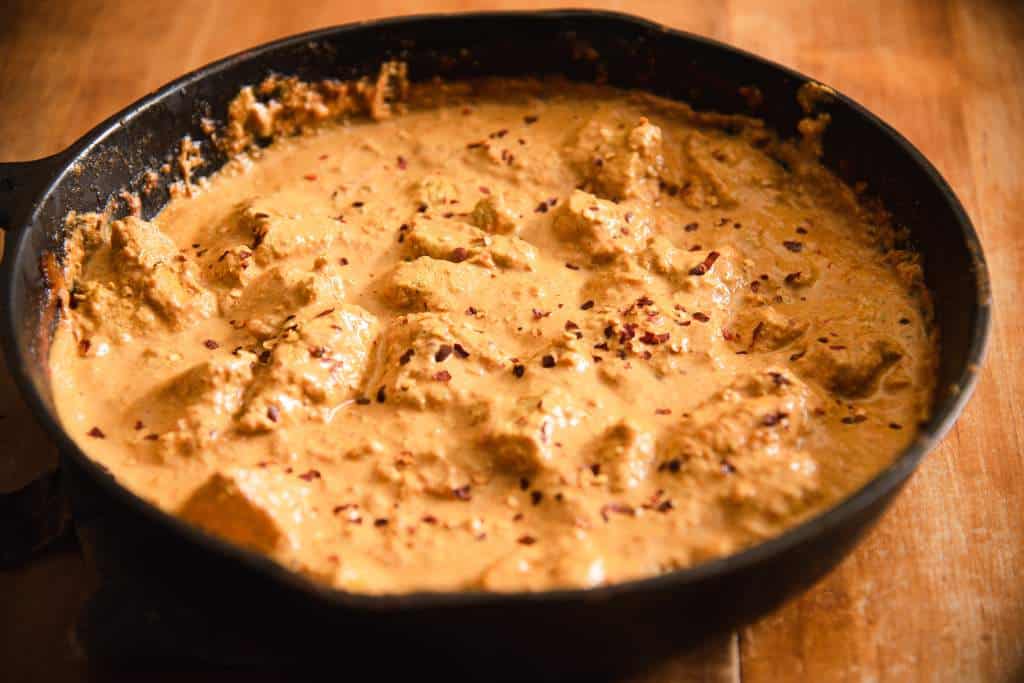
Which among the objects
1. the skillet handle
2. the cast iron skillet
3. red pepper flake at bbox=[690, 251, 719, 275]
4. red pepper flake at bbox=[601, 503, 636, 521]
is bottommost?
the skillet handle

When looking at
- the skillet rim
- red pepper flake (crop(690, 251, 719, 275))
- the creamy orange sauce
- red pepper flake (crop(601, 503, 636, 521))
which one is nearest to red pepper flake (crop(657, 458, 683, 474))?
the creamy orange sauce

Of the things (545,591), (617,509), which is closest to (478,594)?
(545,591)

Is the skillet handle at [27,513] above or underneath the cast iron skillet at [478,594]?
underneath

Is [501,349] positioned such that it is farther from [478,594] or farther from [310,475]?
[478,594]

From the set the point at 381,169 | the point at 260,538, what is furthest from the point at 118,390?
the point at 381,169

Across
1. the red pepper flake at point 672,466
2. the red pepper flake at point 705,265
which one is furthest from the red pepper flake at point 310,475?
the red pepper flake at point 705,265

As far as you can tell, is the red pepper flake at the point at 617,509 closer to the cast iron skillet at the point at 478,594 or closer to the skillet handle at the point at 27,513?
the cast iron skillet at the point at 478,594

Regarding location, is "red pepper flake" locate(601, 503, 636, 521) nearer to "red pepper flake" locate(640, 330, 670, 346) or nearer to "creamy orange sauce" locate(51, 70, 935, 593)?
"creamy orange sauce" locate(51, 70, 935, 593)

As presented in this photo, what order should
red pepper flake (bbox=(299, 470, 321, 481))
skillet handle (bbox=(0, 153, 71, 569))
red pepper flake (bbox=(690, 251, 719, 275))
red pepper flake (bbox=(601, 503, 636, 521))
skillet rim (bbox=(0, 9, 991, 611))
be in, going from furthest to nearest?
red pepper flake (bbox=(690, 251, 719, 275)) < skillet handle (bbox=(0, 153, 71, 569)) < red pepper flake (bbox=(299, 470, 321, 481)) < red pepper flake (bbox=(601, 503, 636, 521)) < skillet rim (bbox=(0, 9, 991, 611))
